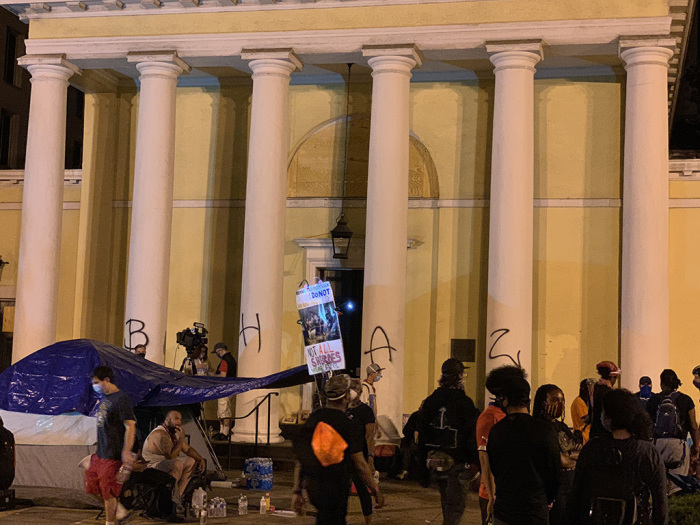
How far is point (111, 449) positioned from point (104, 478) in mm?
310

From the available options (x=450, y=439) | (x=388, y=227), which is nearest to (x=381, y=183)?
(x=388, y=227)

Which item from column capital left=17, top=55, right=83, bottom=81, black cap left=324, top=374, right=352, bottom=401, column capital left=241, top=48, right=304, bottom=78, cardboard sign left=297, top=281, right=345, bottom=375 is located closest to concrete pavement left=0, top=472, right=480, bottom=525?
cardboard sign left=297, top=281, right=345, bottom=375

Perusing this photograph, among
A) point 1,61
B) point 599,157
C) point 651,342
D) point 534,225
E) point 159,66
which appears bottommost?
point 651,342

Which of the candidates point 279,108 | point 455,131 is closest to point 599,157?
point 455,131

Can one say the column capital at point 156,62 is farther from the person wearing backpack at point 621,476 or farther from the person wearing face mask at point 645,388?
the person wearing backpack at point 621,476

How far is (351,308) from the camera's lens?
70.2 ft

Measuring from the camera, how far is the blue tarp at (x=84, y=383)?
14172 millimetres

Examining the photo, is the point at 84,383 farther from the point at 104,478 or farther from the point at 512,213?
the point at 512,213

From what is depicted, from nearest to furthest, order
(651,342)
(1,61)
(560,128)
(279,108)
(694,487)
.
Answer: (694,487), (651,342), (279,108), (560,128), (1,61)

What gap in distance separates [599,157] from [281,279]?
6751 mm

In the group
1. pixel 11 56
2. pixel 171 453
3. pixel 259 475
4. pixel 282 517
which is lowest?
pixel 282 517

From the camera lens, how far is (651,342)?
17.6 metres

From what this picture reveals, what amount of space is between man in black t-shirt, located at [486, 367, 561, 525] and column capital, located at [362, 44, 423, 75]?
1279 centimetres

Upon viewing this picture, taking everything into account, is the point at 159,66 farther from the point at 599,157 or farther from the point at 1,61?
the point at 1,61
